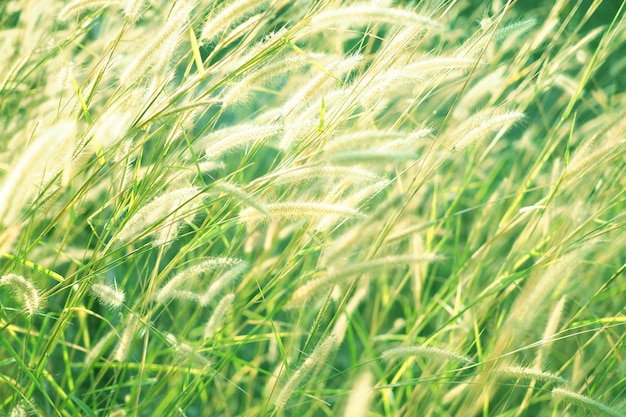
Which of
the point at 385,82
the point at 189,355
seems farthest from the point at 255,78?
the point at 189,355

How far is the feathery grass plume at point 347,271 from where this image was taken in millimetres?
935

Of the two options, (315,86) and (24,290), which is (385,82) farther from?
(24,290)

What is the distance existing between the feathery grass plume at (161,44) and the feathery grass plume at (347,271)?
18.8 inches

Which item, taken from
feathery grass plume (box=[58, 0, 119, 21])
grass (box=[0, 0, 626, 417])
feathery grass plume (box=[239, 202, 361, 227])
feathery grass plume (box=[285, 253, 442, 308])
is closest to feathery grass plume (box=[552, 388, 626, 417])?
grass (box=[0, 0, 626, 417])

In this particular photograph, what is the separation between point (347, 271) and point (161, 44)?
52cm

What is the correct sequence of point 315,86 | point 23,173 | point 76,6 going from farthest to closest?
point 76,6 → point 315,86 → point 23,173

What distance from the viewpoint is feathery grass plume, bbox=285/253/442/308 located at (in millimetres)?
935

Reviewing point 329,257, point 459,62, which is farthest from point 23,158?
point 459,62

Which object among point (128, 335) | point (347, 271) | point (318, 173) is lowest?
point (128, 335)

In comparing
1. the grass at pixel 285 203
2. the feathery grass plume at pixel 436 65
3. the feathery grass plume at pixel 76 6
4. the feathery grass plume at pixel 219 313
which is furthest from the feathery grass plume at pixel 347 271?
the feathery grass plume at pixel 76 6

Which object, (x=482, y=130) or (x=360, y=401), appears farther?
(x=482, y=130)

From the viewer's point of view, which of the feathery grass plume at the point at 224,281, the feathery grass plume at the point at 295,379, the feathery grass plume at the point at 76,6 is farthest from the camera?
the feathery grass plume at the point at 76,6

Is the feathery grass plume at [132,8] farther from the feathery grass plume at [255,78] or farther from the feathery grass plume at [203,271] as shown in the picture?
the feathery grass plume at [203,271]

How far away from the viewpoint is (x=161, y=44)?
1.09 metres
